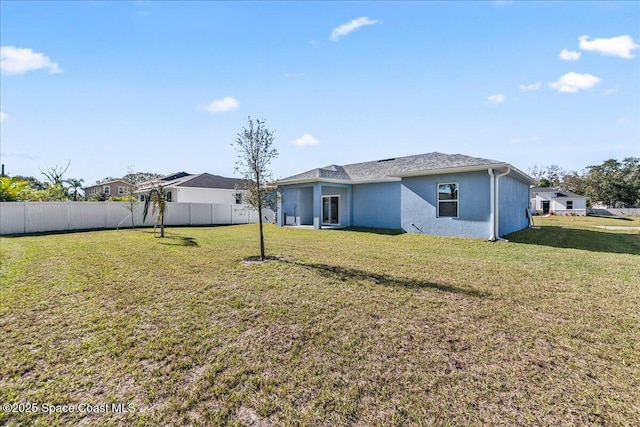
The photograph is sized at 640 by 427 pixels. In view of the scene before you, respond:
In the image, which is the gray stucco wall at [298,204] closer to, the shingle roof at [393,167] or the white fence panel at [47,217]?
the shingle roof at [393,167]

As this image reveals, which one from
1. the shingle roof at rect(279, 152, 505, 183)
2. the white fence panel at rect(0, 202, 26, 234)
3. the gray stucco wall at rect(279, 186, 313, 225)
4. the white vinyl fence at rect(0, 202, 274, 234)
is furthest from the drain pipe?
the white fence panel at rect(0, 202, 26, 234)

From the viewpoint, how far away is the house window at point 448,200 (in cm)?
1322

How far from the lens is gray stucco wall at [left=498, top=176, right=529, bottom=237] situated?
1323 centimetres

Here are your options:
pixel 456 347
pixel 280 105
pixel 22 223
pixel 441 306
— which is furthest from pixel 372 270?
pixel 22 223

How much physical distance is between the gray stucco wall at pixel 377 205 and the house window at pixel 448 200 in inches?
128

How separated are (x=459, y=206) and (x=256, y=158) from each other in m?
9.30

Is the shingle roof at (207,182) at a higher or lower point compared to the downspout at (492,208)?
higher

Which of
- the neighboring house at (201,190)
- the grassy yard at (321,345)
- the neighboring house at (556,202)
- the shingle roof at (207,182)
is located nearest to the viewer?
the grassy yard at (321,345)

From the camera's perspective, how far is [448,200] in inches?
528

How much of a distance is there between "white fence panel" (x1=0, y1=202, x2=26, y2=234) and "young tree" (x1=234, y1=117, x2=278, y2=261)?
50.4 feet

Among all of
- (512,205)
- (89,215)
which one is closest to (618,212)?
(512,205)

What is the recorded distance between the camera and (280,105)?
12727 mm

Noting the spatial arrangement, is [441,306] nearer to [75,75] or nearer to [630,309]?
[630,309]

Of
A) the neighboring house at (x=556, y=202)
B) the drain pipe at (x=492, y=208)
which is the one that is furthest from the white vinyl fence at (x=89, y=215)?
the neighboring house at (x=556, y=202)
